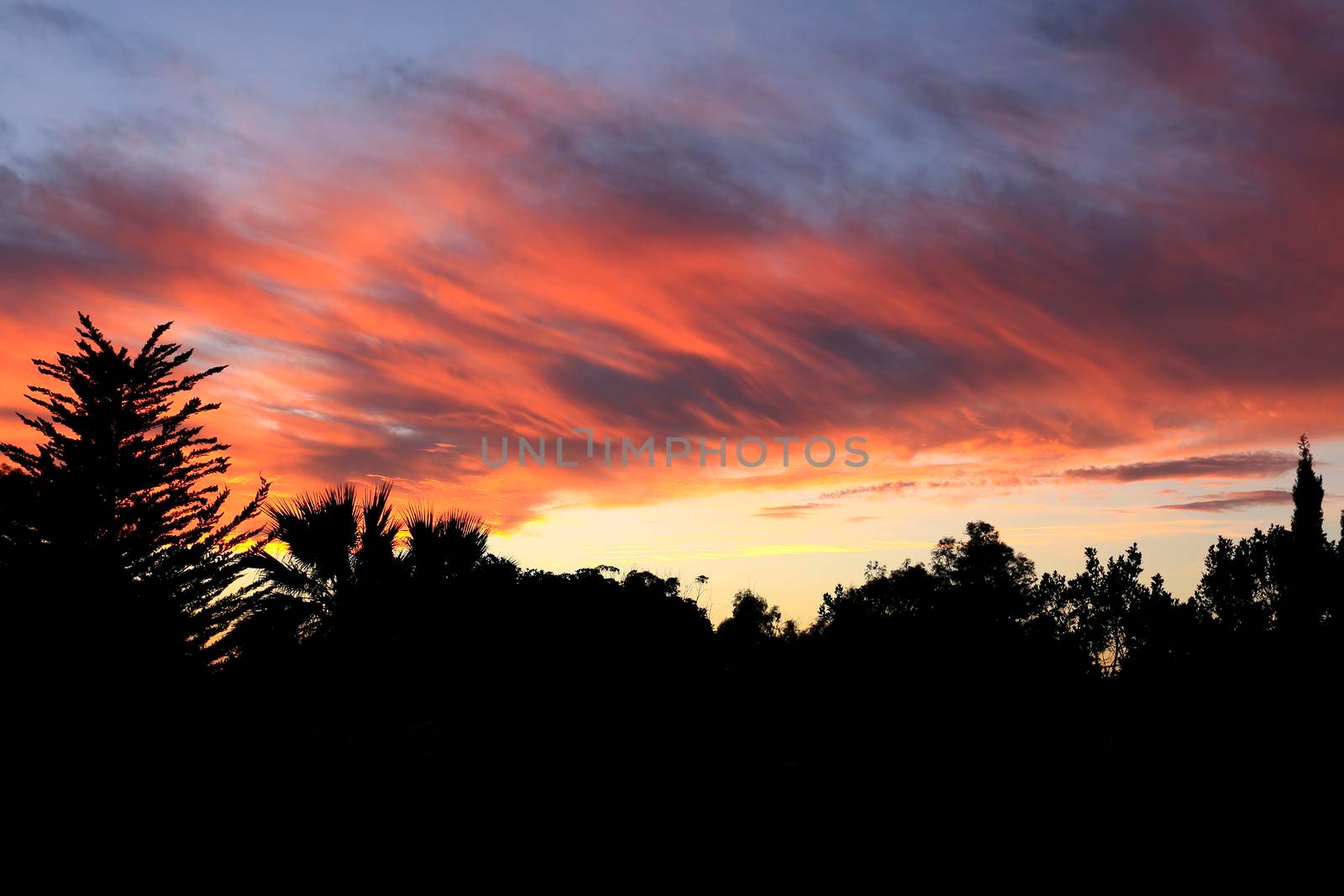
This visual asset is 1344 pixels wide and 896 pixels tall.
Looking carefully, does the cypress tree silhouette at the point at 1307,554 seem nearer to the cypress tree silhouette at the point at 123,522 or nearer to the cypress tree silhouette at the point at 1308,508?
the cypress tree silhouette at the point at 1308,508

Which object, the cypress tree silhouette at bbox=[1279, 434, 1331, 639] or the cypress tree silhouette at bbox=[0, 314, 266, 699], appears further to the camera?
the cypress tree silhouette at bbox=[1279, 434, 1331, 639]

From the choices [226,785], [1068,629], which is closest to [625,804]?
[226,785]

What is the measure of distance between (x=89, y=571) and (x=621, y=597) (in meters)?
14.2

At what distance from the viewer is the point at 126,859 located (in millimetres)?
7504

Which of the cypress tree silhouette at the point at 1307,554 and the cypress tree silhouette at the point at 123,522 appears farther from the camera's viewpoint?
the cypress tree silhouette at the point at 1307,554

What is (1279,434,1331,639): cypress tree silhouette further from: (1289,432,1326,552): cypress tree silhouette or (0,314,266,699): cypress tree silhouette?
(0,314,266,699): cypress tree silhouette

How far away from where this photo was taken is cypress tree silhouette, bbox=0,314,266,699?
16656 millimetres

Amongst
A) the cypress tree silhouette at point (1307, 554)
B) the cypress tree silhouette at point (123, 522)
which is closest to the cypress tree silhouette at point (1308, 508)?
the cypress tree silhouette at point (1307, 554)

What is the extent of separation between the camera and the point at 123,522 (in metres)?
17.7

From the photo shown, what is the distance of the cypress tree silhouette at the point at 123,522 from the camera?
16.7 m

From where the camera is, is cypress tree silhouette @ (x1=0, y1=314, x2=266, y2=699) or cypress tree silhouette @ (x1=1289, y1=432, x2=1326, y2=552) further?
cypress tree silhouette @ (x1=1289, y1=432, x2=1326, y2=552)

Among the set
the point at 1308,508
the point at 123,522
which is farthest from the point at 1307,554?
the point at 123,522

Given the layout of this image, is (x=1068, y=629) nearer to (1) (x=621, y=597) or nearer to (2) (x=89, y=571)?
(1) (x=621, y=597)

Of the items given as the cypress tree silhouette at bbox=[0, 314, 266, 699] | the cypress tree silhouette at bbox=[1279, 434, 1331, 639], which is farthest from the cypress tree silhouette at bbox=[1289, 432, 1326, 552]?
the cypress tree silhouette at bbox=[0, 314, 266, 699]
